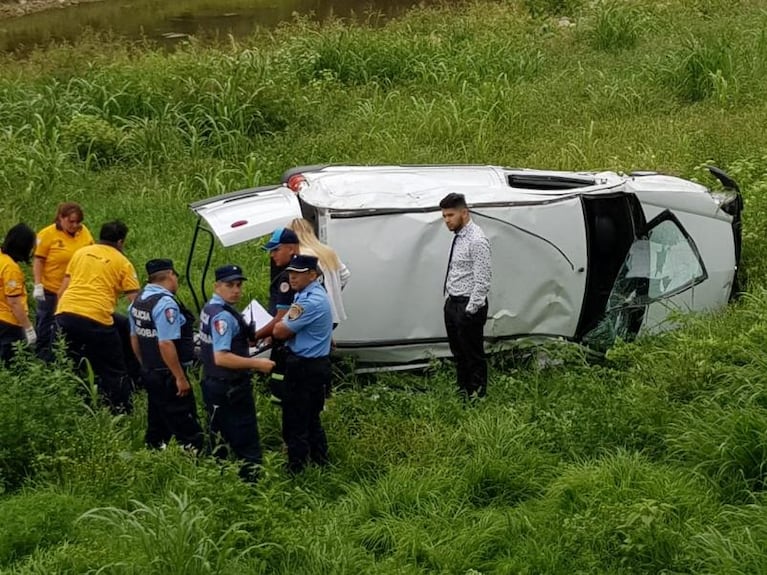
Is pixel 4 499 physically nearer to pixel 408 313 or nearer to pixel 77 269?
pixel 77 269

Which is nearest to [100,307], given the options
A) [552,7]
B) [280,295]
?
[280,295]

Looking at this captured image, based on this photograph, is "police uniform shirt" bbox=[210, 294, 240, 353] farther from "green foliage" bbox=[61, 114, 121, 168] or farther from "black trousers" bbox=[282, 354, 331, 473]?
"green foliage" bbox=[61, 114, 121, 168]

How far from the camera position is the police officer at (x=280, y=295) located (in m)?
6.54

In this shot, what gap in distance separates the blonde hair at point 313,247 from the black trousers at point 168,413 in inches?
48.2

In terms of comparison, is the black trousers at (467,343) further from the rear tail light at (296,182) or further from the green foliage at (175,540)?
the green foliage at (175,540)

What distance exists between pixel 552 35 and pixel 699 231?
11.0 meters

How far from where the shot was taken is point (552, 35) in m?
18.5

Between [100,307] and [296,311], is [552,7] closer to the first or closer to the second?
[100,307]

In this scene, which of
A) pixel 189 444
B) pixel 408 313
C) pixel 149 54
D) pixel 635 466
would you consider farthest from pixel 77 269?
pixel 149 54

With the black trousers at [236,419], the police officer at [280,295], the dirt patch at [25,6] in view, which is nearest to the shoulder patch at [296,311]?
the police officer at [280,295]

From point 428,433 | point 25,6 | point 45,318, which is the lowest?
point 428,433

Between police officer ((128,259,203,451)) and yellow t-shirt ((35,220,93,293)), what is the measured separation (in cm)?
172

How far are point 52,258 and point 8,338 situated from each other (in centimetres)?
74

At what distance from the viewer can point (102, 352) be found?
7.51 m
